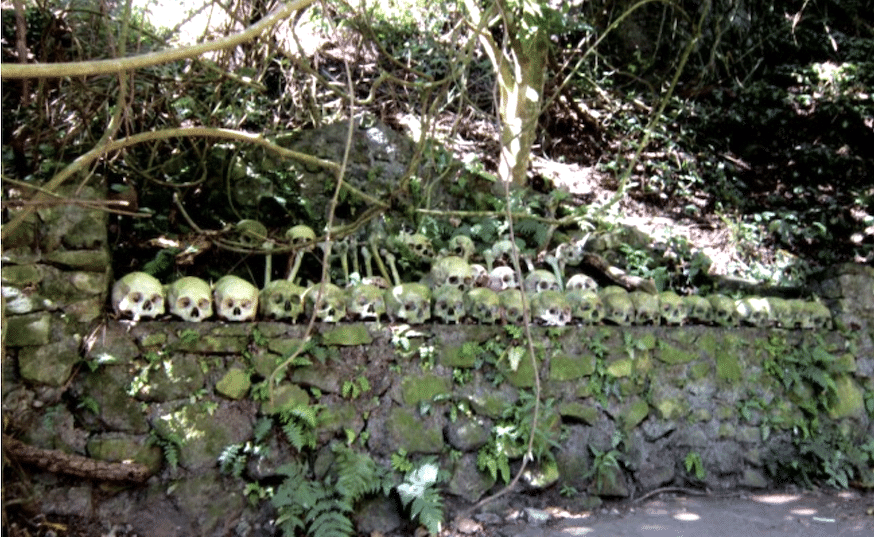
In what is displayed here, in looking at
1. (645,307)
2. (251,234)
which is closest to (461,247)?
(645,307)

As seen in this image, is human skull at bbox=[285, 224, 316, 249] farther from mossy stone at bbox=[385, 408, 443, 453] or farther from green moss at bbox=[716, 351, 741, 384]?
green moss at bbox=[716, 351, 741, 384]

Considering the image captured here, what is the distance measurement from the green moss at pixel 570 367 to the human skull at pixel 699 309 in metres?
0.95

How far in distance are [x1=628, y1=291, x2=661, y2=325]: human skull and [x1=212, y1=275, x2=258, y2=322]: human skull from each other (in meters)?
2.58

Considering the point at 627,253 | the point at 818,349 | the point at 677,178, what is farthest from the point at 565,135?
the point at 818,349

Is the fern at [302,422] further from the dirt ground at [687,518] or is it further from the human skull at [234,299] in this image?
the dirt ground at [687,518]

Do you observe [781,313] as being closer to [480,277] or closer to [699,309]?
[699,309]

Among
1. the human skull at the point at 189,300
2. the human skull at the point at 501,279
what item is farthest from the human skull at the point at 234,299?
the human skull at the point at 501,279

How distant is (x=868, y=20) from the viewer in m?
8.73

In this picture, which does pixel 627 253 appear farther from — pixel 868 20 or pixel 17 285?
pixel 868 20

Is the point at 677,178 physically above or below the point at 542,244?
above

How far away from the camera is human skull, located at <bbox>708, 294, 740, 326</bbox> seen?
516 cm

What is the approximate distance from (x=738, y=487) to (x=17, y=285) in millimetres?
4634

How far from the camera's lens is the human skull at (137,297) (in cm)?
377

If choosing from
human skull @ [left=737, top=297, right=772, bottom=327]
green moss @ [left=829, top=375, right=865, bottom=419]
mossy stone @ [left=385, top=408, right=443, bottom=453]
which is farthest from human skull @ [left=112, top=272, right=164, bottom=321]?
green moss @ [left=829, top=375, right=865, bottom=419]
